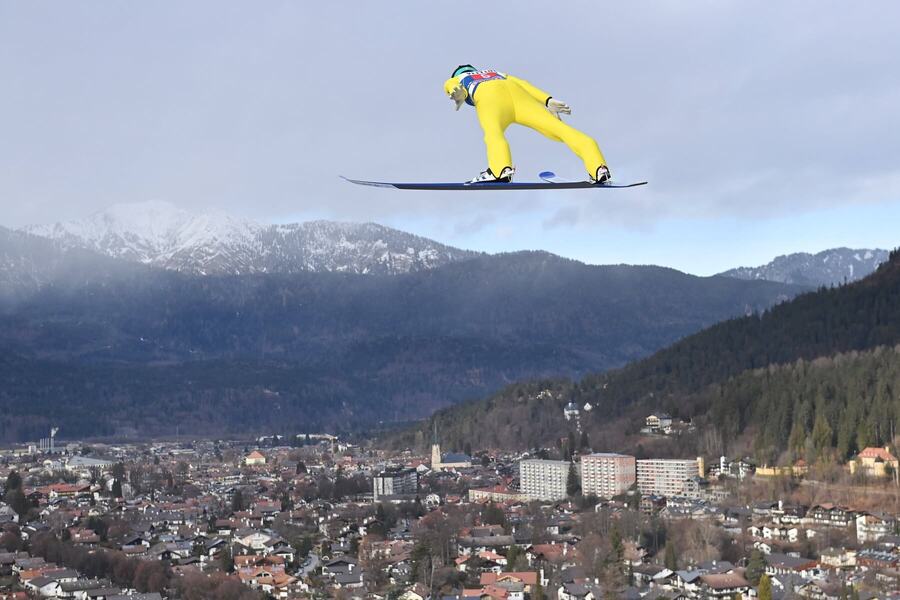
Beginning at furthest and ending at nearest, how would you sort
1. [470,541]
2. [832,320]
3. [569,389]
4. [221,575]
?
[569,389] < [832,320] < [470,541] < [221,575]

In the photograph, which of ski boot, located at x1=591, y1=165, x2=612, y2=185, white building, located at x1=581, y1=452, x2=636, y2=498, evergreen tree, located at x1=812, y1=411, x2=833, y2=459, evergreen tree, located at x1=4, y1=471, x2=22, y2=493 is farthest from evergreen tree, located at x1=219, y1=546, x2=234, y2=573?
ski boot, located at x1=591, y1=165, x2=612, y2=185

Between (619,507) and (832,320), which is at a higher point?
(832,320)

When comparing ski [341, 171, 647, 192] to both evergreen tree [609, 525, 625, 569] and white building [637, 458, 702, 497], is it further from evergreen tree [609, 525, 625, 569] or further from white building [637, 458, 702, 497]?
white building [637, 458, 702, 497]

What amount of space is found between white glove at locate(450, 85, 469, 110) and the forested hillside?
7077 cm

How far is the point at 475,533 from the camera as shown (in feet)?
232

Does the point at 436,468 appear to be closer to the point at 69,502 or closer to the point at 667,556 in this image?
the point at 69,502

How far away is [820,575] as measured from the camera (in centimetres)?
5641

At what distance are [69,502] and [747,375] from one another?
4447 centimetres

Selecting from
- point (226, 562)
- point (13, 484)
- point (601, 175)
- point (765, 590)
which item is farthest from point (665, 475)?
point (601, 175)

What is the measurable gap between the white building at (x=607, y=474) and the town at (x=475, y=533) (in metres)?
0.10

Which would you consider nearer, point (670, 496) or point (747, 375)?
point (670, 496)

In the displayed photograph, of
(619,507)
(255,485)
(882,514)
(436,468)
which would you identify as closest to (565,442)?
(436,468)

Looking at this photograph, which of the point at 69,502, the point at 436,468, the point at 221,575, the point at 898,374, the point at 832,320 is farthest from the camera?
the point at 832,320

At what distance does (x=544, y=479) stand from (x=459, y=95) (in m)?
83.0
